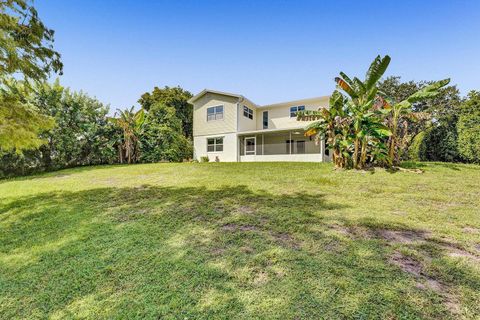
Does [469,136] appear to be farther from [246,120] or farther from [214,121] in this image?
[214,121]

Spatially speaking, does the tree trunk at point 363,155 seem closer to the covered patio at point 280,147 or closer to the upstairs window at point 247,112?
the covered patio at point 280,147

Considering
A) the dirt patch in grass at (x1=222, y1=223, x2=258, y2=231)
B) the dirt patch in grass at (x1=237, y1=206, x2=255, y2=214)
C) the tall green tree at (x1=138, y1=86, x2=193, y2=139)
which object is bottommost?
the dirt patch in grass at (x1=222, y1=223, x2=258, y2=231)

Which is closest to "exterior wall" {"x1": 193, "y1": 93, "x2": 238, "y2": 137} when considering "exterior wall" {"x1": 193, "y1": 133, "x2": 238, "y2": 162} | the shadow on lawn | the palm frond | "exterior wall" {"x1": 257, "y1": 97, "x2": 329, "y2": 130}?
"exterior wall" {"x1": 193, "y1": 133, "x2": 238, "y2": 162}

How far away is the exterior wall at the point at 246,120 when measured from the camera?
62.6ft

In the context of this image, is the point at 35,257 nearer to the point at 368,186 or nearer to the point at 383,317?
the point at 383,317

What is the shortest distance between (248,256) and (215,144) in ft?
57.6

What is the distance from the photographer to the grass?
2.39 m

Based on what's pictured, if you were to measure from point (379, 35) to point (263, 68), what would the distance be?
6473mm

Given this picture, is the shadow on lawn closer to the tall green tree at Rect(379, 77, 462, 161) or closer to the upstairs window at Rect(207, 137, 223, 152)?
the tall green tree at Rect(379, 77, 462, 161)

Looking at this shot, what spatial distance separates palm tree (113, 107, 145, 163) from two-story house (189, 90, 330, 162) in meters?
4.93

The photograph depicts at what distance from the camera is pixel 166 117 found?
21.9 metres

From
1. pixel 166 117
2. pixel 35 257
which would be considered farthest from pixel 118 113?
pixel 35 257

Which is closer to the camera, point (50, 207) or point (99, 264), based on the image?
point (99, 264)

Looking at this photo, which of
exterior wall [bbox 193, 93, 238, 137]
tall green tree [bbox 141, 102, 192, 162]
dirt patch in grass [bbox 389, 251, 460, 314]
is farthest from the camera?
tall green tree [bbox 141, 102, 192, 162]
